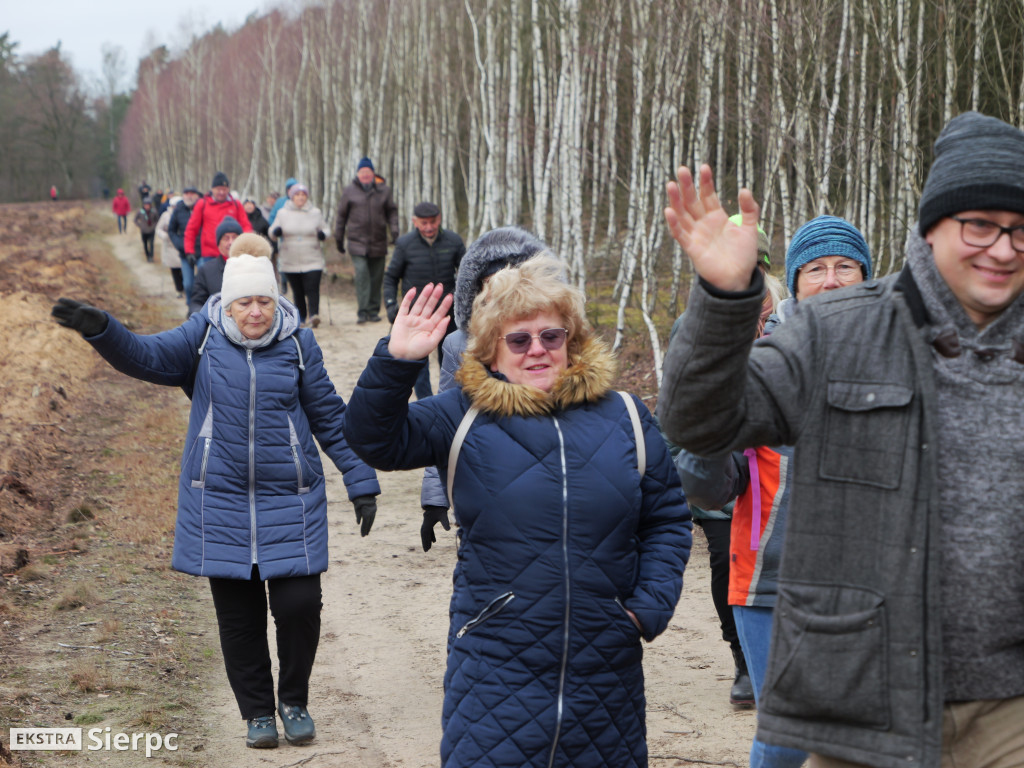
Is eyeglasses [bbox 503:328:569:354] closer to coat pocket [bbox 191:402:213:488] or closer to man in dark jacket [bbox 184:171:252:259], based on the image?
coat pocket [bbox 191:402:213:488]

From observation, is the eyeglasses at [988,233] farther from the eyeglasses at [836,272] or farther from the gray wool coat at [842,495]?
the eyeglasses at [836,272]

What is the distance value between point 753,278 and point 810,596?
59 cm

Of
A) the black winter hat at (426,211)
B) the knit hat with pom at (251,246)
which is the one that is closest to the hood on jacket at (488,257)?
the knit hat with pom at (251,246)

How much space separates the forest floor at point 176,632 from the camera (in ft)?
15.2

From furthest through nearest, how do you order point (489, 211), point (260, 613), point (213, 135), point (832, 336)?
point (213, 135)
point (489, 211)
point (260, 613)
point (832, 336)

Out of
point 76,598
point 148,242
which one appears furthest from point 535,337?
point 148,242

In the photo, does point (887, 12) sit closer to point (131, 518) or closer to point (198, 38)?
point (131, 518)

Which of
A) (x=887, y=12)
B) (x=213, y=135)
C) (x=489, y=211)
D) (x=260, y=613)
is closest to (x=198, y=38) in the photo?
(x=213, y=135)

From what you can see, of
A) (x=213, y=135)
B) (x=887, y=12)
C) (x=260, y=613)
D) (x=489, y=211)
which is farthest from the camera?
(x=213, y=135)

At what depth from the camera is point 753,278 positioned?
2.00 meters

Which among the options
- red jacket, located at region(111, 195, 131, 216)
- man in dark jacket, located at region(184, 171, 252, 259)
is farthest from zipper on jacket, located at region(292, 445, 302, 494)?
red jacket, located at region(111, 195, 131, 216)

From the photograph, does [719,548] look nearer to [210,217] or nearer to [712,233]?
[712,233]

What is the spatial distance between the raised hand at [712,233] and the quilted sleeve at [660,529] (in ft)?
3.85

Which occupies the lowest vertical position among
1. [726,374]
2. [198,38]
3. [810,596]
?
[810,596]
